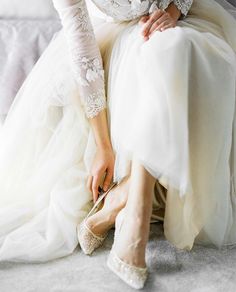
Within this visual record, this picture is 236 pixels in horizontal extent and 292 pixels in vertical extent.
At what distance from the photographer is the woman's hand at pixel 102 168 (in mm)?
1505

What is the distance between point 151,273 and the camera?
1.41 m

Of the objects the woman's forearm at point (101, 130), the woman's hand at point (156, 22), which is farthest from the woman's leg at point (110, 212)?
the woman's hand at point (156, 22)

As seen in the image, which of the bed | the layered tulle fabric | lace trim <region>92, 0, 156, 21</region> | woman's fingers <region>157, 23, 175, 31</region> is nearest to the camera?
the layered tulle fabric

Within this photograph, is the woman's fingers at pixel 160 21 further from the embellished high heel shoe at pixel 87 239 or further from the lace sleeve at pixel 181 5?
the embellished high heel shoe at pixel 87 239

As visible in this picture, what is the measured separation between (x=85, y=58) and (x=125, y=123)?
0.25 m

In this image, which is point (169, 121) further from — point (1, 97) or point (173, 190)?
point (1, 97)

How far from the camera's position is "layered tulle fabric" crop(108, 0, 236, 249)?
1305mm

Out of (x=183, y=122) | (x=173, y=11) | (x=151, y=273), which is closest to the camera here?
(x=183, y=122)

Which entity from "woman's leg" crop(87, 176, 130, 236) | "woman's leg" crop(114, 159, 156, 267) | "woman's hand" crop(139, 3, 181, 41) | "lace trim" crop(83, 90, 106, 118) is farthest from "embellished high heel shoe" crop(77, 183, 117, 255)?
"woman's hand" crop(139, 3, 181, 41)

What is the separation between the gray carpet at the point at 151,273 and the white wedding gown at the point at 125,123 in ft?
0.11

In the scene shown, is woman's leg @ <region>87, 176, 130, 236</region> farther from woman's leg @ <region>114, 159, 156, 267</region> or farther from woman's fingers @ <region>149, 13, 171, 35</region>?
woman's fingers @ <region>149, 13, 171, 35</region>

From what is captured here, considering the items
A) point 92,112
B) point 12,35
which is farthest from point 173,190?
point 12,35

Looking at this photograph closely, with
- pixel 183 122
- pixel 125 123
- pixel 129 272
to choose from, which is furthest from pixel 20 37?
pixel 129 272

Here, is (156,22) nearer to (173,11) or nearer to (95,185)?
(173,11)
